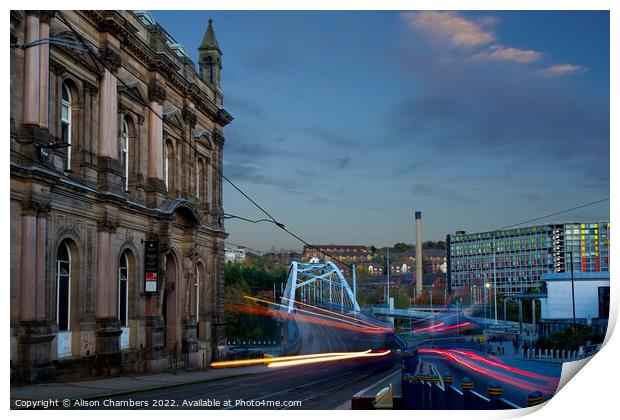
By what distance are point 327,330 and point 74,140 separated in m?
13.3

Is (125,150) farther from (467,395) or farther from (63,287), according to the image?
(467,395)

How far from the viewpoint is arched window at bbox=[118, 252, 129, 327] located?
2226cm

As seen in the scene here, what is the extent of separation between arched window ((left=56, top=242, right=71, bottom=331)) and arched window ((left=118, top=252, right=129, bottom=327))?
2.20 m

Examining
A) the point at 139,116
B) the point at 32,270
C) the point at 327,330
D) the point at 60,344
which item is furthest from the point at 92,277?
the point at 327,330

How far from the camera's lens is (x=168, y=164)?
2547 centimetres

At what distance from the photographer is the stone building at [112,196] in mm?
16797

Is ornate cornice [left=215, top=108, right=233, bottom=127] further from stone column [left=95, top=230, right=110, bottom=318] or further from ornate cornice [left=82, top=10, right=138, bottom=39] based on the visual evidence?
stone column [left=95, top=230, right=110, bottom=318]

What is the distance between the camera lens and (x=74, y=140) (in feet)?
65.9

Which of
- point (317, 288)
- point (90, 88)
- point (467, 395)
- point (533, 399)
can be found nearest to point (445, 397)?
point (467, 395)

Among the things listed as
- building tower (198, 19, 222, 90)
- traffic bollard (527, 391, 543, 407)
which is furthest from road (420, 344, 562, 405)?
building tower (198, 19, 222, 90)

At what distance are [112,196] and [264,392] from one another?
8.93m

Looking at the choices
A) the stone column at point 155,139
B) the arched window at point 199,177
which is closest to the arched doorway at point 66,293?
the stone column at point 155,139

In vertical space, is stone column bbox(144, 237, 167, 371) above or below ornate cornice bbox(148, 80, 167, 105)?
below

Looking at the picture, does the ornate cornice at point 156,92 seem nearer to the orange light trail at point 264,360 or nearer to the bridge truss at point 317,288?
the bridge truss at point 317,288
